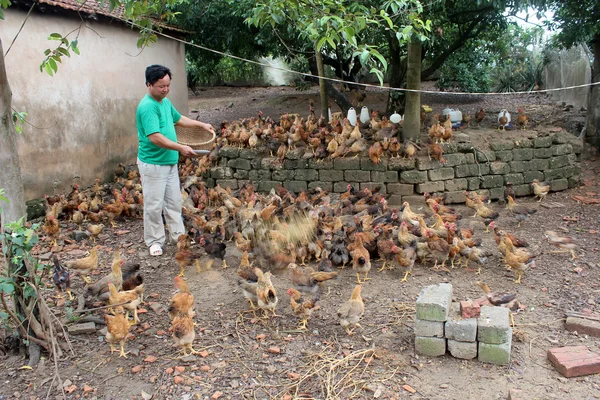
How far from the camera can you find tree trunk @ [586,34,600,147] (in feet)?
34.7

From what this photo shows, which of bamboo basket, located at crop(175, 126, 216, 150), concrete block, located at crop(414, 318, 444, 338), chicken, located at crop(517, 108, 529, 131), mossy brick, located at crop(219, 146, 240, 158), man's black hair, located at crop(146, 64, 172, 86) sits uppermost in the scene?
man's black hair, located at crop(146, 64, 172, 86)

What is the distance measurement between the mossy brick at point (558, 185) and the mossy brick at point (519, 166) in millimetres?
562

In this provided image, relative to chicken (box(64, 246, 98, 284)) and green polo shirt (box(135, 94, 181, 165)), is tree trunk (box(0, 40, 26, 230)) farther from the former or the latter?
green polo shirt (box(135, 94, 181, 165))

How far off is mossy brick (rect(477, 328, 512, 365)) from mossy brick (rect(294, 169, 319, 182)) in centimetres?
570

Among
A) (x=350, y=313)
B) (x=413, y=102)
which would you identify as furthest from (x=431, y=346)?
(x=413, y=102)

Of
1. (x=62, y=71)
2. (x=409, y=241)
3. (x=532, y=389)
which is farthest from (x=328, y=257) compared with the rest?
(x=62, y=71)

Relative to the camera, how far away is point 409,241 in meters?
6.27

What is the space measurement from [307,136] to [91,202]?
3969 mm

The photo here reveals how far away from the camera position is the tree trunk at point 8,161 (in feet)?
13.7

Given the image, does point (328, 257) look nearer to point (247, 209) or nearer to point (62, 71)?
point (247, 209)

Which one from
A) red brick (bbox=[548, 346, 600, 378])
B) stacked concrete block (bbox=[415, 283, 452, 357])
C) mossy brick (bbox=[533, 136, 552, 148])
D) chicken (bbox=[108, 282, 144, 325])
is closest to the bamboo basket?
chicken (bbox=[108, 282, 144, 325])

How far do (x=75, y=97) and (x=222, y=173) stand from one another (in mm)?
3264

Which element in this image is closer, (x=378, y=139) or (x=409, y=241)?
(x=409, y=241)

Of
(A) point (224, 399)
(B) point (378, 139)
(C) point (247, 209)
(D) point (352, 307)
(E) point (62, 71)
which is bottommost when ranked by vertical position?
(A) point (224, 399)
